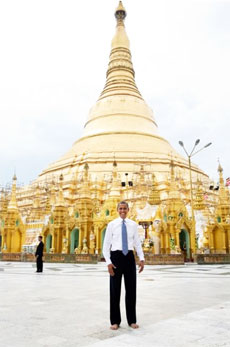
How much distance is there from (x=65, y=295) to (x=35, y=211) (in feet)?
100

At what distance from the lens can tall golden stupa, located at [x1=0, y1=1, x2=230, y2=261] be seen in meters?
24.6

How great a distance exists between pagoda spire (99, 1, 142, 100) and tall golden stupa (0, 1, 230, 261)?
0.50ft

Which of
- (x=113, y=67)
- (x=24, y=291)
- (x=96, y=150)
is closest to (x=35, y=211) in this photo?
Answer: (x=96, y=150)

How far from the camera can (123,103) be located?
46500 mm

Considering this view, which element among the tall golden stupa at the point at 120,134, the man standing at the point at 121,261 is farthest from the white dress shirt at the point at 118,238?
the tall golden stupa at the point at 120,134

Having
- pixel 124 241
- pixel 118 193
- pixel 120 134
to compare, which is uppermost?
pixel 120 134

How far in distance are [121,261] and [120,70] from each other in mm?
48411

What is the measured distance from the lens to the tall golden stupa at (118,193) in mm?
24625

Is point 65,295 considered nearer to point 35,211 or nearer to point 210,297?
point 210,297

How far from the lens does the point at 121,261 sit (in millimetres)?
4246

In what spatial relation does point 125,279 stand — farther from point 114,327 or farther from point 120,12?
point 120,12

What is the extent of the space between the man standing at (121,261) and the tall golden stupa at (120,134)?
106 feet

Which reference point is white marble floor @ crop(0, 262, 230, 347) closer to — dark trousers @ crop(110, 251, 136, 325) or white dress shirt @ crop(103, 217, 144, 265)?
dark trousers @ crop(110, 251, 136, 325)

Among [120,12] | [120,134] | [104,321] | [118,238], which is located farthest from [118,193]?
[120,12]
